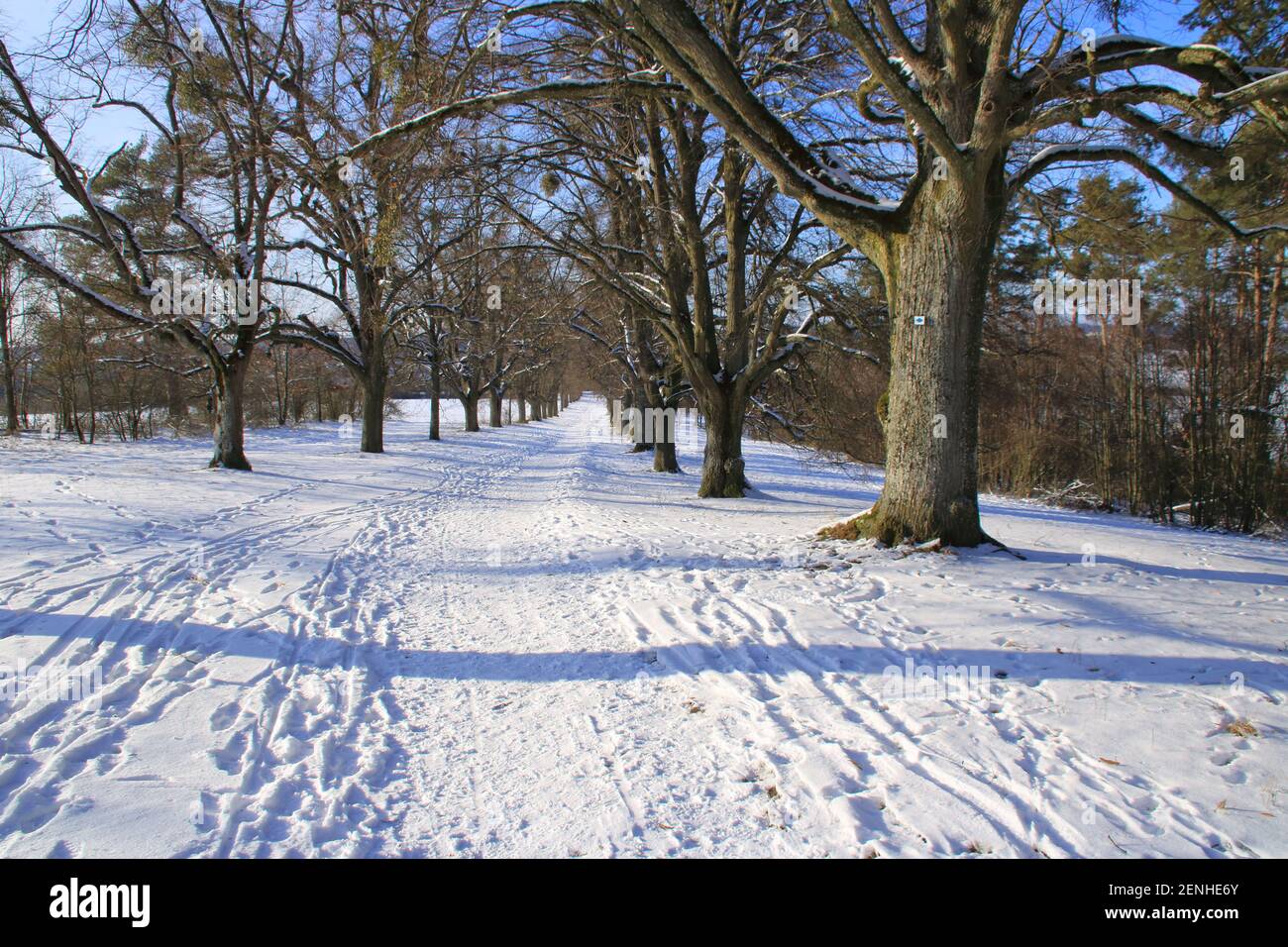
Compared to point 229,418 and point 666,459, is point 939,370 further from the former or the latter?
point 229,418

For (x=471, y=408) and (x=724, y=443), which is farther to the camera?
(x=471, y=408)

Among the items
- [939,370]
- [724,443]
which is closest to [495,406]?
[724,443]

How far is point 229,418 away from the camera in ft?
49.8

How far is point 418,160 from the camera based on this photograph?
26.2ft

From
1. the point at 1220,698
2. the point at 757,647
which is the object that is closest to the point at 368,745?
the point at 757,647

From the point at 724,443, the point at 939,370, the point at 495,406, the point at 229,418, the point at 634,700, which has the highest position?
the point at 495,406

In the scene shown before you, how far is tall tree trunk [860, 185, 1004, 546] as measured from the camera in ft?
21.3

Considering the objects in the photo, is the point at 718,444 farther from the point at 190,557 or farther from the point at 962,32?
the point at 190,557

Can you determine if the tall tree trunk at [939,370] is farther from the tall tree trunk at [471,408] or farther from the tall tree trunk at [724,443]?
the tall tree trunk at [471,408]

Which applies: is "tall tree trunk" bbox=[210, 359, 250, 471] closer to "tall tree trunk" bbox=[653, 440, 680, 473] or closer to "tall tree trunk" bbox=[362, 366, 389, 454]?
"tall tree trunk" bbox=[362, 366, 389, 454]

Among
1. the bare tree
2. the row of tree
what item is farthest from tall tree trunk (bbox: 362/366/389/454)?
the bare tree

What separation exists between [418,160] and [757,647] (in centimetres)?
738

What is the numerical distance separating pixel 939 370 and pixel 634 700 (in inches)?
195

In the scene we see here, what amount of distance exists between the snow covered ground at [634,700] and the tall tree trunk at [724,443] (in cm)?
504
